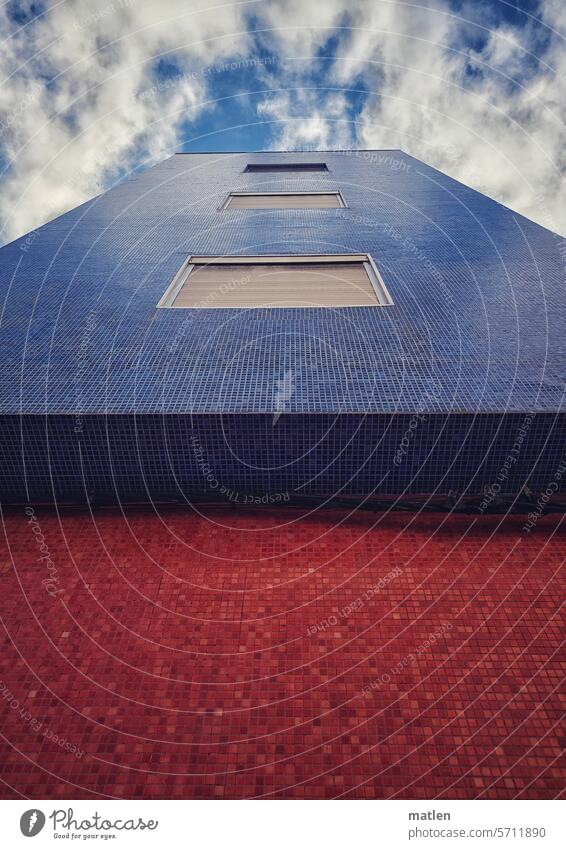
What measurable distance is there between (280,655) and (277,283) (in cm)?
360

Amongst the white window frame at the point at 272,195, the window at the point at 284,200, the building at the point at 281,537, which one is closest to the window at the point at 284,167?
the white window frame at the point at 272,195

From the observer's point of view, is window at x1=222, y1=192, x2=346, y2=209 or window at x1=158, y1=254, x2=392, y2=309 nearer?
window at x1=158, y1=254, x2=392, y2=309

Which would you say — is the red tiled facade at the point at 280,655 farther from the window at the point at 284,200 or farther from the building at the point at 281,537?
the window at the point at 284,200

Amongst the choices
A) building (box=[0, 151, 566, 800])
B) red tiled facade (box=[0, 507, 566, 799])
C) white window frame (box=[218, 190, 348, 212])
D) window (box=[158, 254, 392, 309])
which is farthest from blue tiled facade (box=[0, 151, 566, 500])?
white window frame (box=[218, 190, 348, 212])

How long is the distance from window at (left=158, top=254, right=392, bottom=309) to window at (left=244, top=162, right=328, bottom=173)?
6.70 meters

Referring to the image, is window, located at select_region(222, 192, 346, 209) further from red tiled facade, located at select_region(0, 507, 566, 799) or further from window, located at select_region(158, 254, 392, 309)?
red tiled facade, located at select_region(0, 507, 566, 799)

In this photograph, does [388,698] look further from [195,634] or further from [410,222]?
[410,222]

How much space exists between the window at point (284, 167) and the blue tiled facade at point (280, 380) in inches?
269

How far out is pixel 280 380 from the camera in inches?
113

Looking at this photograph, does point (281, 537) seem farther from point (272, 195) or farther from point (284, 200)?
point (272, 195)

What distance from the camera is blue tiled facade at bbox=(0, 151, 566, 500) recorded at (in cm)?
268

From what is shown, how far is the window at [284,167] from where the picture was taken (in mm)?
10023
